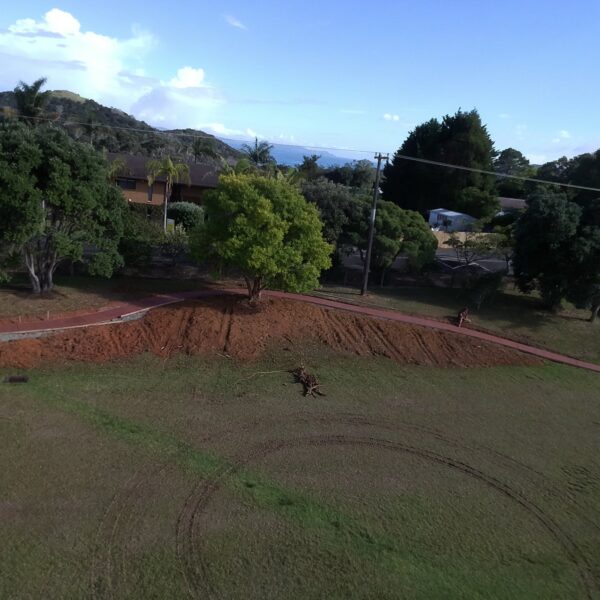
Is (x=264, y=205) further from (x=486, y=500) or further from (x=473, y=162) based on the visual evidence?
(x=473, y=162)

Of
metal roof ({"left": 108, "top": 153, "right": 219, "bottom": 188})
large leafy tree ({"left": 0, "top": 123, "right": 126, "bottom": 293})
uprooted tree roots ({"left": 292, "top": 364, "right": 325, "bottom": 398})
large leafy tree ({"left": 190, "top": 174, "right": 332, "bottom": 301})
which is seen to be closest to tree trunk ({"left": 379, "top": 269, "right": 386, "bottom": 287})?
large leafy tree ({"left": 190, "top": 174, "right": 332, "bottom": 301})

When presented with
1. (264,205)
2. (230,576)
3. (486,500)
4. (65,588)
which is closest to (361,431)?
(486,500)

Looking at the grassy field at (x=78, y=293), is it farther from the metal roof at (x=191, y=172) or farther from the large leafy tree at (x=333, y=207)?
the metal roof at (x=191, y=172)

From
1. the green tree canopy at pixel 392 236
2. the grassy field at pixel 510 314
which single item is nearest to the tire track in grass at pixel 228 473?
the grassy field at pixel 510 314

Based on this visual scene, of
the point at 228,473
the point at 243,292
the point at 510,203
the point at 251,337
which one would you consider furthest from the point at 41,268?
the point at 510,203

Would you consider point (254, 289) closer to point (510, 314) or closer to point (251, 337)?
point (251, 337)

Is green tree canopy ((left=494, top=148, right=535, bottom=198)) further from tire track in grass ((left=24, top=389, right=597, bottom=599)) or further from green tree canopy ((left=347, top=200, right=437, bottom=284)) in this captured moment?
tire track in grass ((left=24, top=389, right=597, bottom=599))
